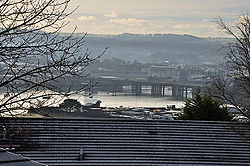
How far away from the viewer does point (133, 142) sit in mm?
9727

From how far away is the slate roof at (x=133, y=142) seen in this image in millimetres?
9023

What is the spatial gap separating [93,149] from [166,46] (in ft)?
508

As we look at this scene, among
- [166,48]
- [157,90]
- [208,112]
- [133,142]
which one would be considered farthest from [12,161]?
[166,48]

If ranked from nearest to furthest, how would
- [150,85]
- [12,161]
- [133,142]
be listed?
[12,161] < [133,142] < [150,85]

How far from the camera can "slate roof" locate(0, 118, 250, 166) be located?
902cm

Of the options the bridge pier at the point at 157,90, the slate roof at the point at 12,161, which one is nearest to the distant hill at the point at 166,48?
the bridge pier at the point at 157,90

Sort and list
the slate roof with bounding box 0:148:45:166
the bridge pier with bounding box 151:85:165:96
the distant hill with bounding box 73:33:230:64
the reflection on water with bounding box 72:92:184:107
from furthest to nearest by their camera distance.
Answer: the distant hill with bounding box 73:33:230:64
the bridge pier with bounding box 151:85:165:96
the reflection on water with bounding box 72:92:184:107
the slate roof with bounding box 0:148:45:166

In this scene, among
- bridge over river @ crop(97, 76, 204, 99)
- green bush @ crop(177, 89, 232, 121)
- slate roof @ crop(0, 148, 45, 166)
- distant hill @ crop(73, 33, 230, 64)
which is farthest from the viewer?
distant hill @ crop(73, 33, 230, 64)

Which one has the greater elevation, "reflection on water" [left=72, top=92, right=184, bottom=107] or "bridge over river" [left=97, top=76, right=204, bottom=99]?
"bridge over river" [left=97, top=76, right=204, bottom=99]

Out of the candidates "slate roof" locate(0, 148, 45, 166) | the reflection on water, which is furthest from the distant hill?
"slate roof" locate(0, 148, 45, 166)

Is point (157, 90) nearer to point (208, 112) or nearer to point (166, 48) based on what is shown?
point (208, 112)

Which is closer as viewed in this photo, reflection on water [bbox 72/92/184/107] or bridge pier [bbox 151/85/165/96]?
reflection on water [bbox 72/92/184/107]

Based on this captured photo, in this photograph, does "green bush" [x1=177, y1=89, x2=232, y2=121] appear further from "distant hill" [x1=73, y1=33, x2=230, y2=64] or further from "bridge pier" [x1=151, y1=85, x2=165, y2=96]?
"distant hill" [x1=73, y1=33, x2=230, y2=64]

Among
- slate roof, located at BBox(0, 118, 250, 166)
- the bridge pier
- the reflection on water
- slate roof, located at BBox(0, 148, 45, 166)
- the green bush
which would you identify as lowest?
the reflection on water
